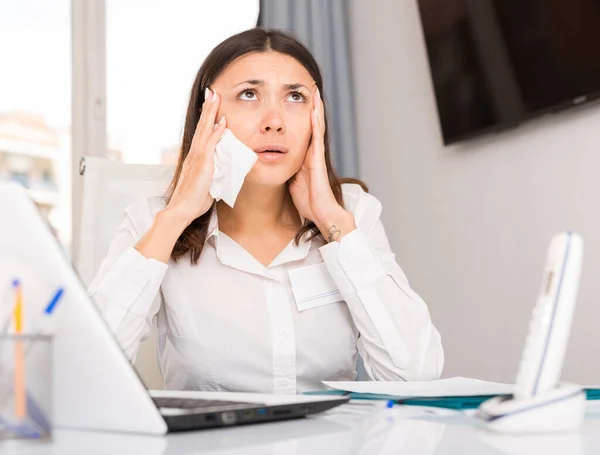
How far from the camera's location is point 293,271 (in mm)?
1396

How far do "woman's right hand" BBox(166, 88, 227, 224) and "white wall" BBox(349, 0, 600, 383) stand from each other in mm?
960

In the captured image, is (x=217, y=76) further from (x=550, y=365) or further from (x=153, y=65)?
(x=153, y=65)

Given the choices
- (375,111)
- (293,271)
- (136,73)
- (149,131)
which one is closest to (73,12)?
(136,73)

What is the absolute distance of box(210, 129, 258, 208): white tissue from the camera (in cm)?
138

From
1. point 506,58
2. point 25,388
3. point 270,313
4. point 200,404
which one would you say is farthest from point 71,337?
point 506,58

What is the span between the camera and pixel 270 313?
1350mm

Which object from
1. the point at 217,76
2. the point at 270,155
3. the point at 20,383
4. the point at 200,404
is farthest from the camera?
the point at 217,76

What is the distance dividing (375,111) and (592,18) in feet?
3.65

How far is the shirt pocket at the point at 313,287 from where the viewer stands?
1.38 metres

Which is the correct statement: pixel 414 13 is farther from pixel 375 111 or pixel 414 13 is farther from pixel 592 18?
→ pixel 592 18

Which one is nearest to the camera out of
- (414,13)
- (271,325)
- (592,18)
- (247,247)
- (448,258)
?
(271,325)

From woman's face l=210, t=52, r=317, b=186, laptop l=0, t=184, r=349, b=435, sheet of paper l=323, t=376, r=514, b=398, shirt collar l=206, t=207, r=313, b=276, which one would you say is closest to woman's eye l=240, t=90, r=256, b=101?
woman's face l=210, t=52, r=317, b=186

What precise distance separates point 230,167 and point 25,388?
0.93m

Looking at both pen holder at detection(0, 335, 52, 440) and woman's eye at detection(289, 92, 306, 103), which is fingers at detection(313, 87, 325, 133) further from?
pen holder at detection(0, 335, 52, 440)
